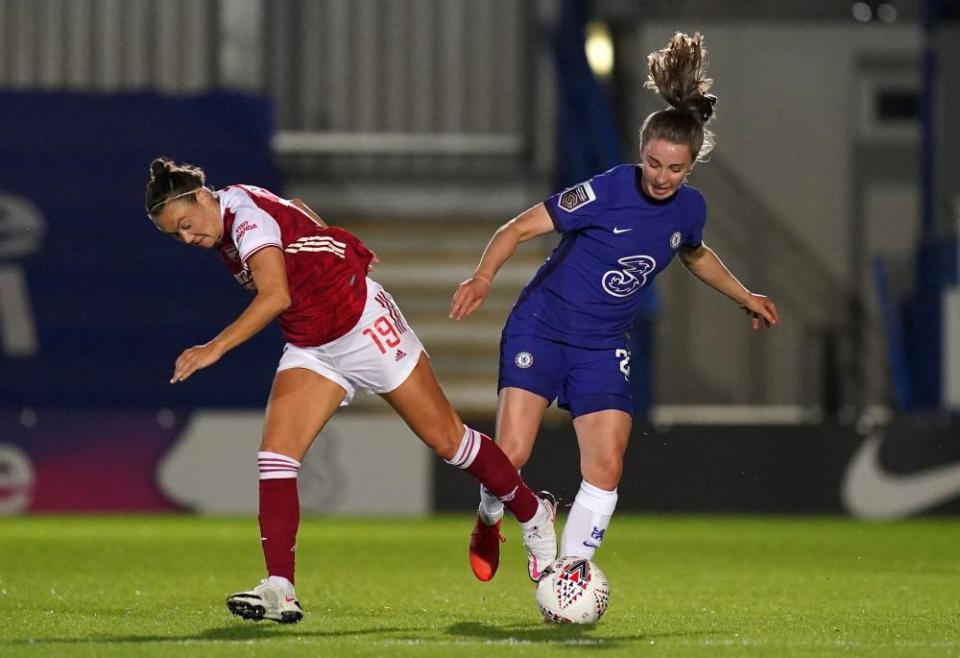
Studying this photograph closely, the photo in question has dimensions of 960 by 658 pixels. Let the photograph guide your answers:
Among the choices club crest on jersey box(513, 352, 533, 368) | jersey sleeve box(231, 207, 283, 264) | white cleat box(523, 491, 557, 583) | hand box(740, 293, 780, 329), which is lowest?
white cleat box(523, 491, 557, 583)

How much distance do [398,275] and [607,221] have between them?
7936mm

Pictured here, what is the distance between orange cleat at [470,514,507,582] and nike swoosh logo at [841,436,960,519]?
5.64 meters

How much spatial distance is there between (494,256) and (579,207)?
0.35 meters

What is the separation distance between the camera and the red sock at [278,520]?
5738 mm

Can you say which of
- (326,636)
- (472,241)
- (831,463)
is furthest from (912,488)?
(326,636)

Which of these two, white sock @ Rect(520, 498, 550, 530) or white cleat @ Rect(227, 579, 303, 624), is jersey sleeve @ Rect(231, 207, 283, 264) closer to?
white cleat @ Rect(227, 579, 303, 624)

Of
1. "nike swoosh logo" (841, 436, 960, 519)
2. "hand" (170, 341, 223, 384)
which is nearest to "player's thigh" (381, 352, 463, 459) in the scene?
"hand" (170, 341, 223, 384)

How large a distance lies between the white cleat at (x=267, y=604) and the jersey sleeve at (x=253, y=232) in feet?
3.11

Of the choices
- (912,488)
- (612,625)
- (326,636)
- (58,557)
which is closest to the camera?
(326,636)

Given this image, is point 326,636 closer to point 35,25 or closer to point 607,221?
point 607,221

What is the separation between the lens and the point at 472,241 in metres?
14.2

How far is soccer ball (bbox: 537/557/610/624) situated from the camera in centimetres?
589

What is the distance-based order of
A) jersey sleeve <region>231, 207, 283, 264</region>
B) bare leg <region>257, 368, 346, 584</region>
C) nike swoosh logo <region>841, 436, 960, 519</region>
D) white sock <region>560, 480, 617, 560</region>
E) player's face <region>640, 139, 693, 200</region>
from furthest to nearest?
nike swoosh logo <region>841, 436, 960, 519</region>
white sock <region>560, 480, 617, 560</region>
player's face <region>640, 139, 693, 200</region>
bare leg <region>257, 368, 346, 584</region>
jersey sleeve <region>231, 207, 283, 264</region>

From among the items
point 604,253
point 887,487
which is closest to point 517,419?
point 604,253
